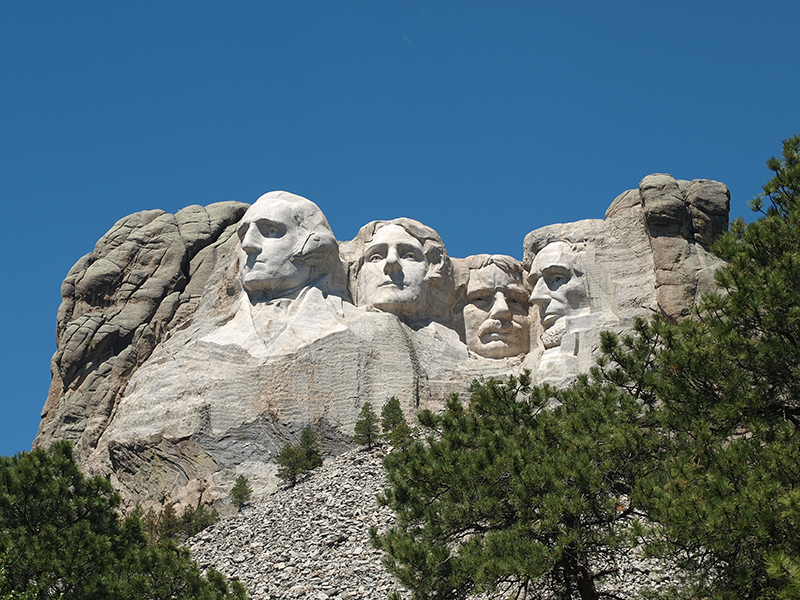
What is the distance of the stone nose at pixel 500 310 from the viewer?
98.4 feet

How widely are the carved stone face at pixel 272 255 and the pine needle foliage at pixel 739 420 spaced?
38.3ft

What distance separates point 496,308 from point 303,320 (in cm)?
433

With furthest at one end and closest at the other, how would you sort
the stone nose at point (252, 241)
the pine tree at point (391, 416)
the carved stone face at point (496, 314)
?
the carved stone face at point (496, 314) → the stone nose at point (252, 241) → the pine tree at point (391, 416)

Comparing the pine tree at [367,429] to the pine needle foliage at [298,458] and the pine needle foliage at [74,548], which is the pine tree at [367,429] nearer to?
the pine needle foliage at [298,458]

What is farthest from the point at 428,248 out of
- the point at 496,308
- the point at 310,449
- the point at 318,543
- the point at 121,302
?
the point at 318,543

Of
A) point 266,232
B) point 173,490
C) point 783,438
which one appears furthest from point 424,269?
point 783,438

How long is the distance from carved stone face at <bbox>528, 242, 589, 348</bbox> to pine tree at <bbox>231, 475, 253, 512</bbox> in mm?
6821

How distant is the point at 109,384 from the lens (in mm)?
29797

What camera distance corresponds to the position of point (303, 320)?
2816 cm

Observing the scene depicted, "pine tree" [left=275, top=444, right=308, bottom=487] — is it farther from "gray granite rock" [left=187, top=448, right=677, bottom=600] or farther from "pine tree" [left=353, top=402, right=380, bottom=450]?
"pine tree" [left=353, top=402, right=380, bottom=450]

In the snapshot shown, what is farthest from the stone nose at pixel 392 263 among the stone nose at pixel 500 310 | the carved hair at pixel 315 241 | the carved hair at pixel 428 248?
the stone nose at pixel 500 310

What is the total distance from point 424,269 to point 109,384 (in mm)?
6916

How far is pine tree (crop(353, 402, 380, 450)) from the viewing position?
1017 inches

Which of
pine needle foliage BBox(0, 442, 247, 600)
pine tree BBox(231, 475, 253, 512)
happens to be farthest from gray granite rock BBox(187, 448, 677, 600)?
pine needle foliage BBox(0, 442, 247, 600)
